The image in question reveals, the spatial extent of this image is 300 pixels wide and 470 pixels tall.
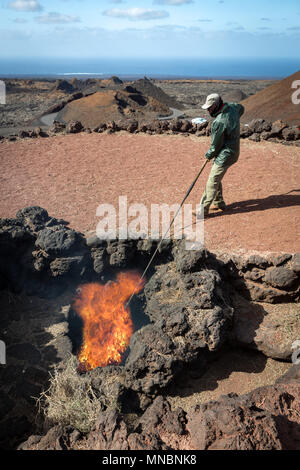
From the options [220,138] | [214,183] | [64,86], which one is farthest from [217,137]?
[64,86]

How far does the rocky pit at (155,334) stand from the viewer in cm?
345

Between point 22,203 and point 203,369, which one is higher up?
point 22,203

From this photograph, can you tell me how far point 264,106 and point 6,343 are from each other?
14.9 m

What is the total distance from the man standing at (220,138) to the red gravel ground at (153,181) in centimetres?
60

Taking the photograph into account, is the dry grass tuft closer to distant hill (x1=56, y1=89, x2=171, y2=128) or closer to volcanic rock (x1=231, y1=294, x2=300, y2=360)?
volcanic rock (x1=231, y1=294, x2=300, y2=360)

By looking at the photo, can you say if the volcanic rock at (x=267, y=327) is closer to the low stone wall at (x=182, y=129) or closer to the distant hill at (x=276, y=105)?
the low stone wall at (x=182, y=129)

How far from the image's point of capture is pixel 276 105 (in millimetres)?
15812

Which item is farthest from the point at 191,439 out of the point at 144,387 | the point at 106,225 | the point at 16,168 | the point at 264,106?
the point at 264,106

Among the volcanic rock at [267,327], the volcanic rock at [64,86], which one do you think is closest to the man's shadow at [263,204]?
the volcanic rock at [267,327]

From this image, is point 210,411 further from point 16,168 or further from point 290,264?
point 16,168

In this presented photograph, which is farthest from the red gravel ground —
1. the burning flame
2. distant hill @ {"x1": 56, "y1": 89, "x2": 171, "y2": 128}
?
distant hill @ {"x1": 56, "y1": 89, "x2": 171, "y2": 128}

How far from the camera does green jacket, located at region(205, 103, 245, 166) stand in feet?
19.9

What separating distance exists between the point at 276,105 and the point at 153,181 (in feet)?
33.6

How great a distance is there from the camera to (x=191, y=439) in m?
3.03
